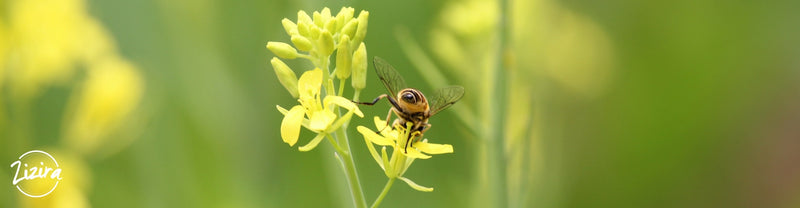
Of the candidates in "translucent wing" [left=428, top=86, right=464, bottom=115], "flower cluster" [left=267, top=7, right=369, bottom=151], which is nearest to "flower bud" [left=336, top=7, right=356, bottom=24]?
"flower cluster" [left=267, top=7, right=369, bottom=151]

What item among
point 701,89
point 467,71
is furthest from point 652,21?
point 467,71

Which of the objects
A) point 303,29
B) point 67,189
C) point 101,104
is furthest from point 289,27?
point 101,104

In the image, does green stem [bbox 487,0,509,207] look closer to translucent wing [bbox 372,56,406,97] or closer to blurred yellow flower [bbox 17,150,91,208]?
translucent wing [bbox 372,56,406,97]

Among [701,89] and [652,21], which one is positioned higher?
[652,21]

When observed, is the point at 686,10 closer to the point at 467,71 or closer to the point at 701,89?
the point at 701,89

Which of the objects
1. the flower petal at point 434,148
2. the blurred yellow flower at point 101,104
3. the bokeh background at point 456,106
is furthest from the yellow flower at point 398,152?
the blurred yellow flower at point 101,104

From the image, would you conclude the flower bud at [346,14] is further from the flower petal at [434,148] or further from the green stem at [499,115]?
the green stem at [499,115]

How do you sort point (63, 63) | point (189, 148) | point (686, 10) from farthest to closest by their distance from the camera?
point (686, 10)
point (189, 148)
point (63, 63)

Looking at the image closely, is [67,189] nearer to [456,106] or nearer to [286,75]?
[286,75]
